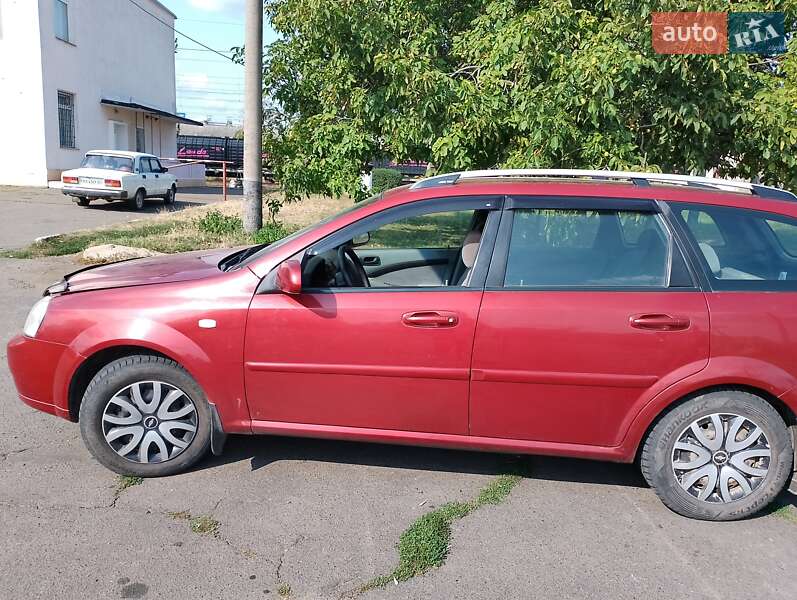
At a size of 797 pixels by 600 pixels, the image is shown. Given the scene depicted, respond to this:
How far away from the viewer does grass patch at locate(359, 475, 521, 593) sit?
118 inches

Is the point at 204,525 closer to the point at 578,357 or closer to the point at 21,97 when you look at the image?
the point at 578,357

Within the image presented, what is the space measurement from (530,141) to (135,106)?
2453cm

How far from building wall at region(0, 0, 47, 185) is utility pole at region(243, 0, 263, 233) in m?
15.3

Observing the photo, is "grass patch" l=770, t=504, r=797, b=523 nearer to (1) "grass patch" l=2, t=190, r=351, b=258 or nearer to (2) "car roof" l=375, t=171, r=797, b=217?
(2) "car roof" l=375, t=171, r=797, b=217

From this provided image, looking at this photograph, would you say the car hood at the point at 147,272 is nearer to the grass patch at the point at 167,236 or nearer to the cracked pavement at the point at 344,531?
the cracked pavement at the point at 344,531

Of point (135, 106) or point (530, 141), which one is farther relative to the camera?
point (135, 106)

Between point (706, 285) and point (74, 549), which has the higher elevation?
point (706, 285)

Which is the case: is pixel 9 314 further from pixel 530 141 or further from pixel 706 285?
pixel 706 285

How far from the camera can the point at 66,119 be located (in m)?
23.9

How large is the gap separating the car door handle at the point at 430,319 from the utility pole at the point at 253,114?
7531 millimetres

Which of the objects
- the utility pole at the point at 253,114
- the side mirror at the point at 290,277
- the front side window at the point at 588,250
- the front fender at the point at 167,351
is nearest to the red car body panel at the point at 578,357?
the front side window at the point at 588,250

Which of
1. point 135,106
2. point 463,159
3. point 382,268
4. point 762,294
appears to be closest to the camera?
point 762,294

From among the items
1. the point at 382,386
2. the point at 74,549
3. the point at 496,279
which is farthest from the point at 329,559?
the point at 496,279

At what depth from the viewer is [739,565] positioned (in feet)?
10.3
